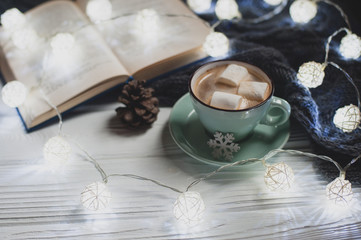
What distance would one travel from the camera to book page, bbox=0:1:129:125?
35.9 inches

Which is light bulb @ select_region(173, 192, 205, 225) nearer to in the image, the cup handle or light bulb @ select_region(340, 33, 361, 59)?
the cup handle

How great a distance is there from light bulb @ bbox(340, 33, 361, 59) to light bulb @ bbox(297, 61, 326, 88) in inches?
5.3

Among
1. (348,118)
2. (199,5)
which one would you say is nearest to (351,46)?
(348,118)

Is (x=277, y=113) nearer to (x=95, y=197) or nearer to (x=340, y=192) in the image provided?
(x=340, y=192)

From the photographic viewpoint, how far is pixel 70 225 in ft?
2.23

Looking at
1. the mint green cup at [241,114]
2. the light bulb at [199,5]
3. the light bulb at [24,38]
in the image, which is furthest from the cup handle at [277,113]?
the light bulb at [24,38]

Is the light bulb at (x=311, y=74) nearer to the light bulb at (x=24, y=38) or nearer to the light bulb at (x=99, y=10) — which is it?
the light bulb at (x=99, y=10)

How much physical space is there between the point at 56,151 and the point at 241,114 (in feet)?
1.30

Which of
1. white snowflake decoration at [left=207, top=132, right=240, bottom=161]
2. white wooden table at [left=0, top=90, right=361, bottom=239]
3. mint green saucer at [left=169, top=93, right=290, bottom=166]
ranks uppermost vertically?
white snowflake decoration at [left=207, top=132, right=240, bottom=161]

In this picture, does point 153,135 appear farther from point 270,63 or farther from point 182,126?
point 270,63

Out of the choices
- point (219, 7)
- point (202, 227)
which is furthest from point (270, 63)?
point (202, 227)

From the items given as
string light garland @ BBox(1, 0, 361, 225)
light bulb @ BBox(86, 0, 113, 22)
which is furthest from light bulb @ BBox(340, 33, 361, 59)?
light bulb @ BBox(86, 0, 113, 22)

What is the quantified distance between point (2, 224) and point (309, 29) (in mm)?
912

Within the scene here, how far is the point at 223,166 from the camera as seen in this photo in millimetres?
725
